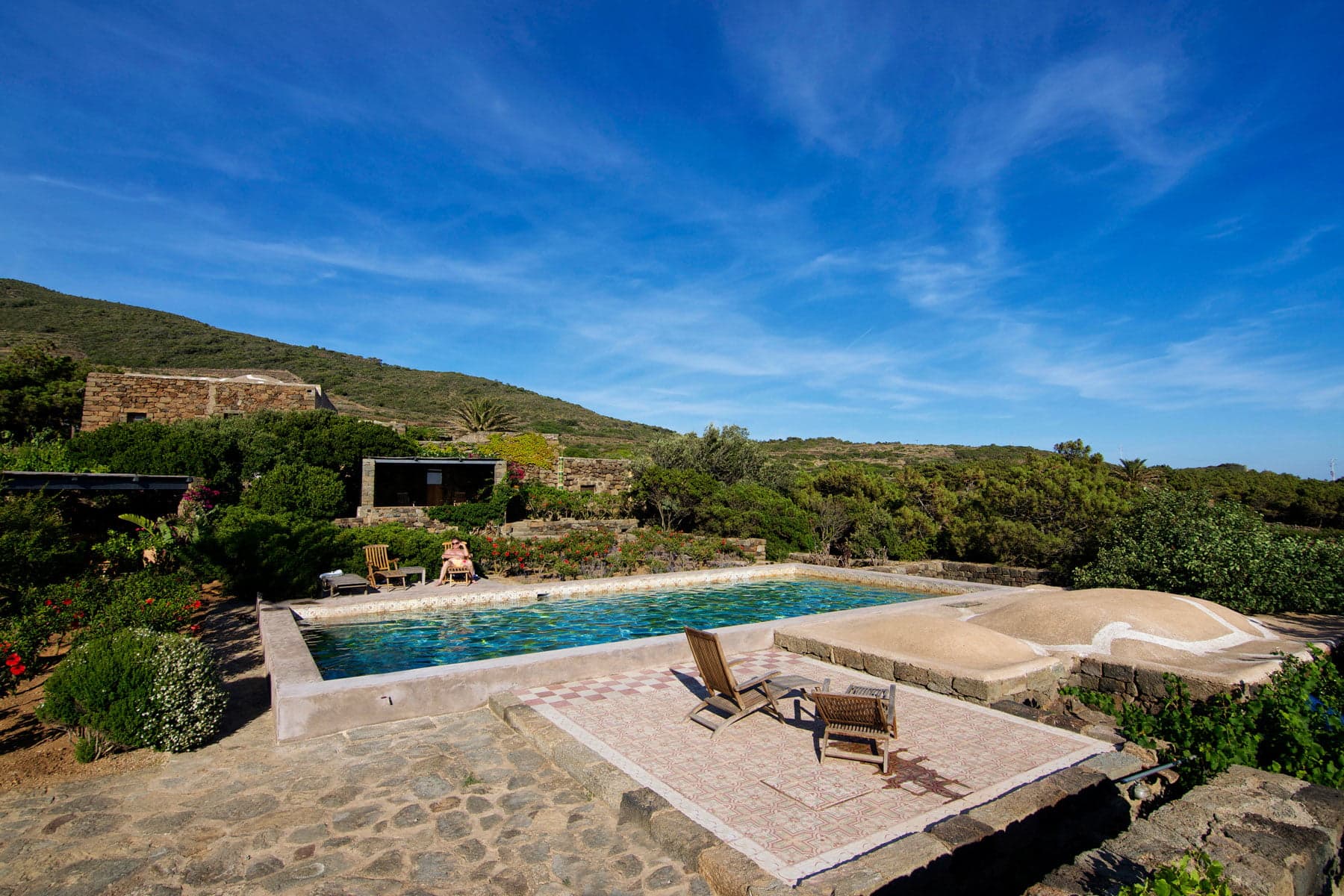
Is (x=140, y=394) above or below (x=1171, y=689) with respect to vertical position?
above

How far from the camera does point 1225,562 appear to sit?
10.4 m

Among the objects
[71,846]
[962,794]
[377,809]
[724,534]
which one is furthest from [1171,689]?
[724,534]

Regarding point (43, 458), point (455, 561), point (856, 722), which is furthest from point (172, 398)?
point (856, 722)

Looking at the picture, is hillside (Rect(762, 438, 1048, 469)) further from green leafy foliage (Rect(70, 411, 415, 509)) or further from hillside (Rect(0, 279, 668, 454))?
green leafy foliage (Rect(70, 411, 415, 509))

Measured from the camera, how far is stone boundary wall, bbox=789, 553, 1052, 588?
Answer: 14164 mm

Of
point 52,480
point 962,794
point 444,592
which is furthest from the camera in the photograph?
point 444,592

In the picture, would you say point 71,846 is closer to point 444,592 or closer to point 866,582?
point 444,592

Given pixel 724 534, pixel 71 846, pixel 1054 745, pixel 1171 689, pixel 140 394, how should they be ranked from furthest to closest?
1. pixel 140 394
2. pixel 724 534
3. pixel 1171 689
4. pixel 1054 745
5. pixel 71 846

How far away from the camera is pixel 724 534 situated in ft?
64.8

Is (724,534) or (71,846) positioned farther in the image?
(724,534)

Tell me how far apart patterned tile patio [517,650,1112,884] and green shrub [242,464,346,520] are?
13.2m

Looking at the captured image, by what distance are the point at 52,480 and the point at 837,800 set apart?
1257 centimetres

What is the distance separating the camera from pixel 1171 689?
5.93 metres


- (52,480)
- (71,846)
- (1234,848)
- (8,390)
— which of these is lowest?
(71,846)
